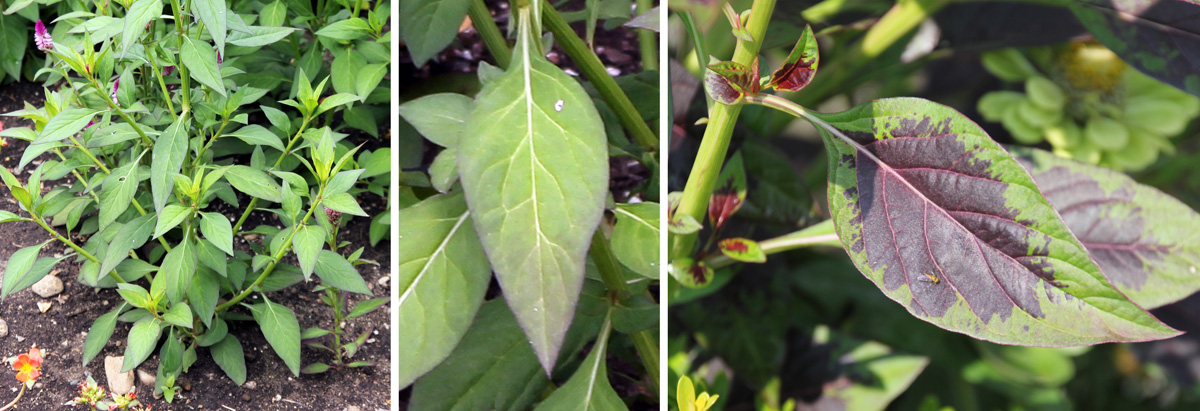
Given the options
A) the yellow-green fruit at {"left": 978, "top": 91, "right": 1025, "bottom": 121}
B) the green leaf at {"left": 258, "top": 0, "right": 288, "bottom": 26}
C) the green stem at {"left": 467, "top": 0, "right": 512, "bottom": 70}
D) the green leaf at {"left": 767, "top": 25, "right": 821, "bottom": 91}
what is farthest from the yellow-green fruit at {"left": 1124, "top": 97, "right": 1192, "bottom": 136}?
the green leaf at {"left": 258, "top": 0, "right": 288, "bottom": 26}

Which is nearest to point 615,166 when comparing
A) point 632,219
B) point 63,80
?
point 632,219

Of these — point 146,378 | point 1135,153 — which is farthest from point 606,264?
point 146,378

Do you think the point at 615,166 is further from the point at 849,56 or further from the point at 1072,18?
the point at 1072,18

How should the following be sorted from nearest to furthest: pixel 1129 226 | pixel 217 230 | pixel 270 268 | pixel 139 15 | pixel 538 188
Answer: pixel 538 188, pixel 1129 226, pixel 139 15, pixel 217 230, pixel 270 268

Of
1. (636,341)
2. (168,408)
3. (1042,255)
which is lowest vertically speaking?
(168,408)

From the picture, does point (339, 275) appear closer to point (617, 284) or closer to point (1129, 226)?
point (617, 284)

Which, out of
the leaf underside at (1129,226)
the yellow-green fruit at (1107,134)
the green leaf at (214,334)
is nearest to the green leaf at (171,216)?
the green leaf at (214,334)
